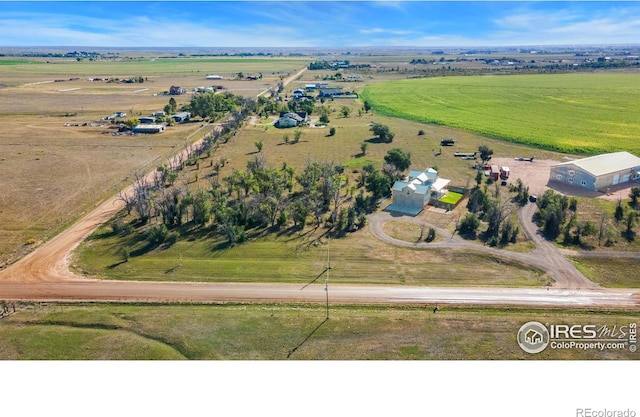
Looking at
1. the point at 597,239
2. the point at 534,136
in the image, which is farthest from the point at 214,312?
the point at 534,136

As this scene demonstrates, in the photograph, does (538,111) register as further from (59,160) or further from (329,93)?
(59,160)

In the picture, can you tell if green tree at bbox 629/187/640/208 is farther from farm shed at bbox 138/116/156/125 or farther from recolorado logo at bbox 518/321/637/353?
farm shed at bbox 138/116/156/125

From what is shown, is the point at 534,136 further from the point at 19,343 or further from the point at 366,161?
the point at 19,343

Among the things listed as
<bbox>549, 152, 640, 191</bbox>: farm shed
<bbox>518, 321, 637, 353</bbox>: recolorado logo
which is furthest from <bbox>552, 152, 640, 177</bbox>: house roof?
<bbox>518, 321, 637, 353</bbox>: recolorado logo

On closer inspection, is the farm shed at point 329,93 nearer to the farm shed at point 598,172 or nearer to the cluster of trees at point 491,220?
the farm shed at point 598,172

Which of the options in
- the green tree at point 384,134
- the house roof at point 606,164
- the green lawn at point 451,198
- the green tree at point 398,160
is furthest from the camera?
the green tree at point 384,134

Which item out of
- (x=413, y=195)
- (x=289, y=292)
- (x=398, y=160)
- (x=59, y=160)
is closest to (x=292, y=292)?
(x=289, y=292)

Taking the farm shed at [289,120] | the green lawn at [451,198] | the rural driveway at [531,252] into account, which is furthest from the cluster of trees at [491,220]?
the farm shed at [289,120]
